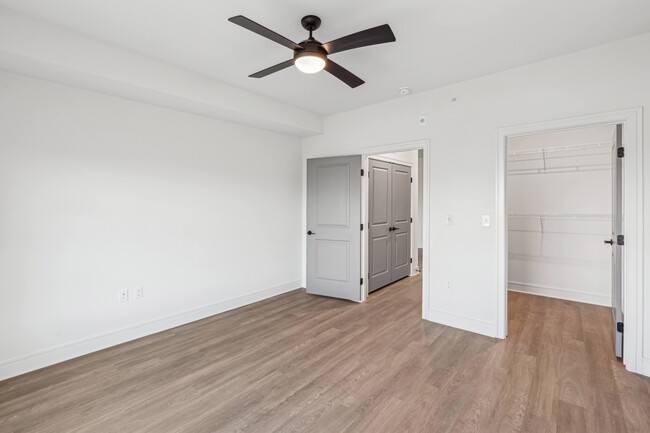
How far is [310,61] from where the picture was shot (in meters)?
2.19

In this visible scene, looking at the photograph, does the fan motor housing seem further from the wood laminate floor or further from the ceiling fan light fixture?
the wood laminate floor

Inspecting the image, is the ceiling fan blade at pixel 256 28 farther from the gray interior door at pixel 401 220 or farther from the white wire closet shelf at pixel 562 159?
the white wire closet shelf at pixel 562 159

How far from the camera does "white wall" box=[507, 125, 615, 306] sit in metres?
4.12

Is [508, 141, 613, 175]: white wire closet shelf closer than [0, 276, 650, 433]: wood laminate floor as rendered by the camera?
No

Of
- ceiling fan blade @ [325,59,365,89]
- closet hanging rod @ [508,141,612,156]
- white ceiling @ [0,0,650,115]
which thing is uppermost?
white ceiling @ [0,0,650,115]

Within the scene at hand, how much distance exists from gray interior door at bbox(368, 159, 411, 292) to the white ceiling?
1.95 m

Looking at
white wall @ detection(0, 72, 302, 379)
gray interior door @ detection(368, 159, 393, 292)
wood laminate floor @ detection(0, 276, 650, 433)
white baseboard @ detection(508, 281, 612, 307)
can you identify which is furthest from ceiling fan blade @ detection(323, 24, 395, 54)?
white baseboard @ detection(508, 281, 612, 307)

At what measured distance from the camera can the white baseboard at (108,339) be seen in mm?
2525

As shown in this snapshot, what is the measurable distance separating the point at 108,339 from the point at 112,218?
1.17 m

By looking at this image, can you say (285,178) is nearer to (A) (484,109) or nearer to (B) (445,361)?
(A) (484,109)

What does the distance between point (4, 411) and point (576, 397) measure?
12.9 feet

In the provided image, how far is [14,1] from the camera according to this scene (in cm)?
205

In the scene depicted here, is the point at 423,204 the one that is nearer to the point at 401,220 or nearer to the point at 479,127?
the point at 479,127

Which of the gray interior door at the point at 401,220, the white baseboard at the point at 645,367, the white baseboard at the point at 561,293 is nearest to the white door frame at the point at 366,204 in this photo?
the gray interior door at the point at 401,220
